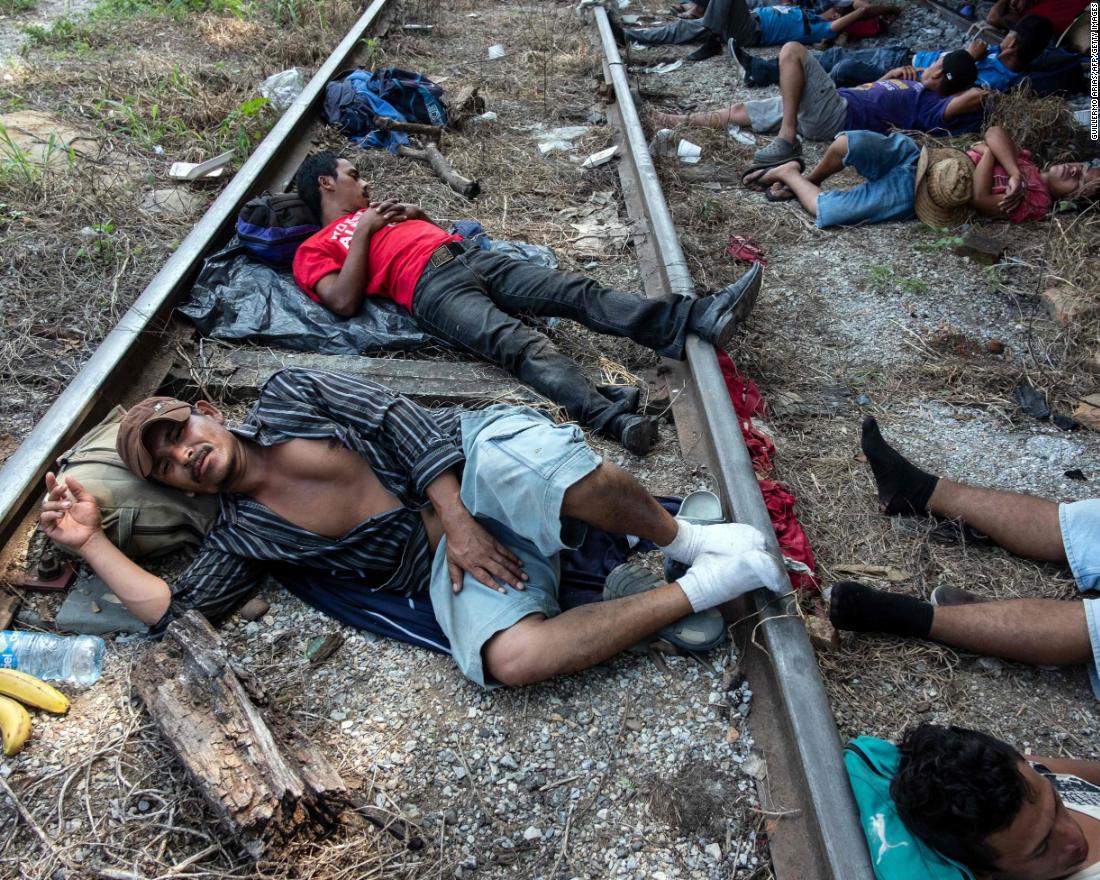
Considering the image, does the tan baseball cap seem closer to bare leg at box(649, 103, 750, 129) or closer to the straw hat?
the straw hat

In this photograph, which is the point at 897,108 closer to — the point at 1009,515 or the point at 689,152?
the point at 689,152

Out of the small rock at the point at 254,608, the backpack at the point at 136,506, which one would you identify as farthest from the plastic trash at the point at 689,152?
the small rock at the point at 254,608

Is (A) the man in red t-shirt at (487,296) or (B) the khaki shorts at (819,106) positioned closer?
(A) the man in red t-shirt at (487,296)

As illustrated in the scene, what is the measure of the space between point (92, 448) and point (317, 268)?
61.0 inches

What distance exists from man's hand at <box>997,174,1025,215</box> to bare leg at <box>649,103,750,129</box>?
2.18 metres

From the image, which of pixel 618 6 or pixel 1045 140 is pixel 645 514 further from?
pixel 618 6

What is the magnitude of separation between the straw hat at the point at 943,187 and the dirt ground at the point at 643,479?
0.15 meters

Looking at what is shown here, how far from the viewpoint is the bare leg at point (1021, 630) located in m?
2.40

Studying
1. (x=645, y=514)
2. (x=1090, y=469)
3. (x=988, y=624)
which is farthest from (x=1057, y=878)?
(x=1090, y=469)

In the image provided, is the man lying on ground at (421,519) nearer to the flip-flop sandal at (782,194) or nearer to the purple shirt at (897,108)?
the flip-flop sandal at (782,194)

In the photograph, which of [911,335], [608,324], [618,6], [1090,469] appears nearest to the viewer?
[1090,469]

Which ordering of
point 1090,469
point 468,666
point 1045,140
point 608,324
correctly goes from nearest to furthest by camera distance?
1. point 468,666
2. point 1090,469
3. point 608,324
4. point 1045,140

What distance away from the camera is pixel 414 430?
2621 mm

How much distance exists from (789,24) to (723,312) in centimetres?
619
